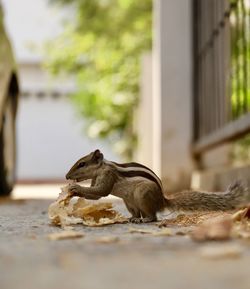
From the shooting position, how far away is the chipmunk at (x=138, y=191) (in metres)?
2.94

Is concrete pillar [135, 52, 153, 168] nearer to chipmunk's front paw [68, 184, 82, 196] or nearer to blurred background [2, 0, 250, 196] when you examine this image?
blurred background [2, 0, 250, 196]

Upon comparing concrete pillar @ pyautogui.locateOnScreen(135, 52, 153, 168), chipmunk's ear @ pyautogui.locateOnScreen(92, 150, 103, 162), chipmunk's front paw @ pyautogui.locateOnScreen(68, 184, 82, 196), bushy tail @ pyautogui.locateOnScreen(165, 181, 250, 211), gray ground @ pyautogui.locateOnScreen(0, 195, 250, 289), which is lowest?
gray ground @ pyautogui.locateOnScreen(0, 195, 250, 289)

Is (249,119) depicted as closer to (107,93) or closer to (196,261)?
(196,261)

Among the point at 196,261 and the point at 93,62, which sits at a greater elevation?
the point at 93,62

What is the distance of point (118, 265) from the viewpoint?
61.4 inches

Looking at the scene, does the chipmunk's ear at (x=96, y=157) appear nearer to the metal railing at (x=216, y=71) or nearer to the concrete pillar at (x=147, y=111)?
the metal railing at (x=216, y=71)

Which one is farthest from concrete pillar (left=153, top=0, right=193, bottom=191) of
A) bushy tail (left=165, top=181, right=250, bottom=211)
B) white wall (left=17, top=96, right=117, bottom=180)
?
white wall (left=17, top=96, right=117, bottom=180)

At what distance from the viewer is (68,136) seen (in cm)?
2300

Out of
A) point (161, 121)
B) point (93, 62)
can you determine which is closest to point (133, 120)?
point (93, 62)

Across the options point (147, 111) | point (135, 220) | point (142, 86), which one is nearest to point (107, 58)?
point (142, 86)

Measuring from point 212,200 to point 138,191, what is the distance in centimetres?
31

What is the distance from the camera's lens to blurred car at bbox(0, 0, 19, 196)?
227 inches

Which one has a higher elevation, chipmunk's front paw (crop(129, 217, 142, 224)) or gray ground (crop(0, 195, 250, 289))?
gray ground (crop(0, 195, 250, 289))

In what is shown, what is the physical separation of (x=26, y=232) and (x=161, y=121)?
16.4 feet
